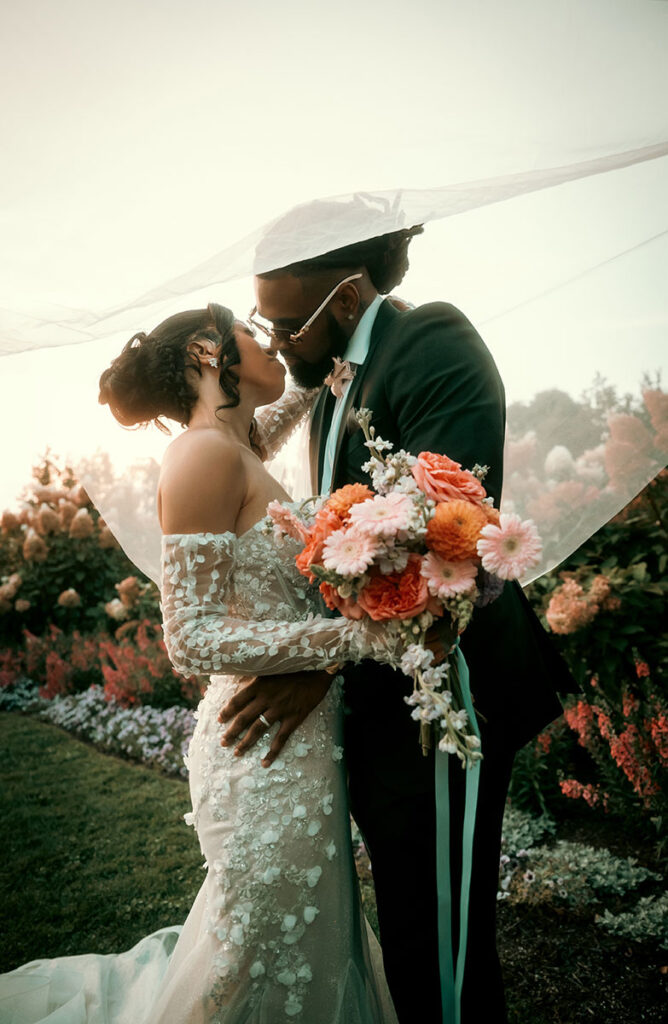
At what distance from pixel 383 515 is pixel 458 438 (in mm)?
491

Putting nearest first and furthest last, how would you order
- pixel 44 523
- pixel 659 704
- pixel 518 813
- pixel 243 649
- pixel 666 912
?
1. pixel 243 649
2. pixel 666 912
3. pixel 659 704
4. pixel 518 813
5. pixel 44 523

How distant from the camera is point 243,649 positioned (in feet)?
6.89

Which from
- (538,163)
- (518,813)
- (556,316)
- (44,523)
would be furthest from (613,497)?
(44,523)

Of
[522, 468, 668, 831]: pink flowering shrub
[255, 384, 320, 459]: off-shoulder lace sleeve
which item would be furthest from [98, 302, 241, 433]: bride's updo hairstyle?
[522, 468, 668, 831]: pink flowering shrub

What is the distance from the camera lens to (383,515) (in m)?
1.65

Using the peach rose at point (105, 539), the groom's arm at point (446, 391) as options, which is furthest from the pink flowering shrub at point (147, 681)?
the groom's arm at point (446, 391)

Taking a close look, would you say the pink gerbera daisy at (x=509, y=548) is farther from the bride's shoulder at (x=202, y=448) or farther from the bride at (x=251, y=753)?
the bride's shoulder at (x=202, y=448)

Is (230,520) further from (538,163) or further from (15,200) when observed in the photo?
(538,163)

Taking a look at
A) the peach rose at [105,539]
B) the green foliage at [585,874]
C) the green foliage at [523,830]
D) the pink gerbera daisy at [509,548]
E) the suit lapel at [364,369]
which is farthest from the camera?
the peach rose at [105,539]

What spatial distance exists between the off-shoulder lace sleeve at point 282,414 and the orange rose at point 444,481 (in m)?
1.39

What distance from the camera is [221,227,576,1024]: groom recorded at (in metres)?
2.10

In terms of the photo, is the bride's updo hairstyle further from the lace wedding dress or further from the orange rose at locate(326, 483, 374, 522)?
the orange rose at locate(326, 483, 374, 522)

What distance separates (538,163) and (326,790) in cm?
195

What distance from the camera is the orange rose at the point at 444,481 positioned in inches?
66.6
